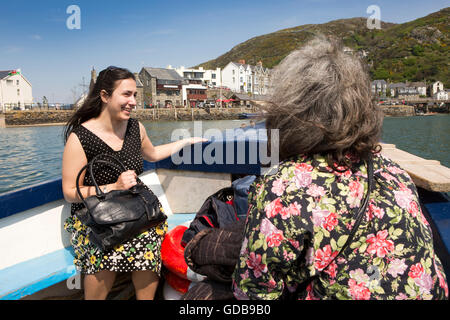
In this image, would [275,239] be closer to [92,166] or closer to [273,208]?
[273,208]

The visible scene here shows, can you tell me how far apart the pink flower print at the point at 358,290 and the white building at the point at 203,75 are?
69961 millimetres

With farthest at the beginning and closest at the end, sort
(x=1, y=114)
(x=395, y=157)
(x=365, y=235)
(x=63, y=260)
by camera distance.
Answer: (x=1, y=114) < (x=395, y=157) < (x=63, y=260) < (x=365, y=235)

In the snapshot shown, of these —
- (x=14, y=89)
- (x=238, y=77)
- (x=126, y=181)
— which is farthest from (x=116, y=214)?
(x=238, y=77)

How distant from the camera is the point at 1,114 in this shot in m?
46.9

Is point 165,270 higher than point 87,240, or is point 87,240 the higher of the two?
point 87,240

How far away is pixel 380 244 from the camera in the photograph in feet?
3.15

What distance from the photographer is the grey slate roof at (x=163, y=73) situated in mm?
58594

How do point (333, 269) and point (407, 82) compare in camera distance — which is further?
point (407, 82)

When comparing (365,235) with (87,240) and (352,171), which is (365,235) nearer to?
(352,171)

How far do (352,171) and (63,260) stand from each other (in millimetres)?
1961

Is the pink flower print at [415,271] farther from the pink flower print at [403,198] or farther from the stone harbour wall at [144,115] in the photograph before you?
the stone harbour wall at [144,115]

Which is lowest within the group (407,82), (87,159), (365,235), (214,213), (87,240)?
(87,240)

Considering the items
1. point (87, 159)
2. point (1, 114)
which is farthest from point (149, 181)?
point (1, 114)

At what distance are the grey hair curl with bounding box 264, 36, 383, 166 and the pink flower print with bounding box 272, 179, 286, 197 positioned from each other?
0.45 feet
